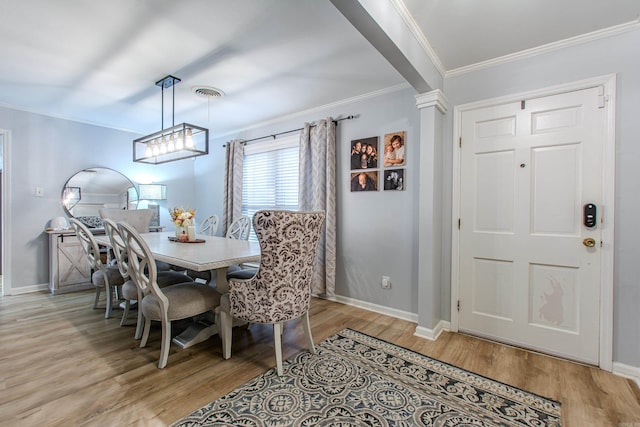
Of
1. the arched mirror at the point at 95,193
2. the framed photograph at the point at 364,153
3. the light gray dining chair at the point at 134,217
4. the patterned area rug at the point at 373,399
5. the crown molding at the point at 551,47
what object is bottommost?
the patterned area rug at the point at 373,399

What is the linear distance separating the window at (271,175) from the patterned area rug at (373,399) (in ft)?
7.71

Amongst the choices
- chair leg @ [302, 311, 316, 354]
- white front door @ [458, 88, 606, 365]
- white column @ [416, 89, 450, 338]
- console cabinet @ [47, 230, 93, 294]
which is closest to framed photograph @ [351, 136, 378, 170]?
white column @ [416, 89, 450, 338]

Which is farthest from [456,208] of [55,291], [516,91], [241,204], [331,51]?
[55,291]

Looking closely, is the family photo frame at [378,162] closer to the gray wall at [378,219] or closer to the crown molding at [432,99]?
the gray wall at [378,219]

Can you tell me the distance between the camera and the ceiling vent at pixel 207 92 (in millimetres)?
3014

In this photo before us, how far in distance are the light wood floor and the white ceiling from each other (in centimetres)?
235

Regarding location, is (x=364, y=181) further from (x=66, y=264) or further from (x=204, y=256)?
(x=66, y=264)

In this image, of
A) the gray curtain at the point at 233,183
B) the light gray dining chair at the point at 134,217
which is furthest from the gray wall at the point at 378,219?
the light gray dining chair at the point at 134,217

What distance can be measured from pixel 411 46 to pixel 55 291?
4.78 metres

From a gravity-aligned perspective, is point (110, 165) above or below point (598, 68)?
below

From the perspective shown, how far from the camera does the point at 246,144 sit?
4539mm

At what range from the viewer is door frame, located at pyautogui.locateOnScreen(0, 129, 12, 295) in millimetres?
3578

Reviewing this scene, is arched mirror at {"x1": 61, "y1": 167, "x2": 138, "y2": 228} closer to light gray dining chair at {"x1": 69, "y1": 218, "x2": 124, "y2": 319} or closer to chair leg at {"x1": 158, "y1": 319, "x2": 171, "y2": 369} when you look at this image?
light gray dining chair at {"x1": 69, "y1": 218, "x2": 124, "y2": 319}

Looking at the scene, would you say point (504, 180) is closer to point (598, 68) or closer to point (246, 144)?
point (598, 68)
